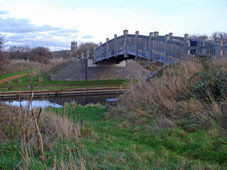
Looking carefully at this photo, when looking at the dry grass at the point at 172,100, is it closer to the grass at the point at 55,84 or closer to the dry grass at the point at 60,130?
the dry grass at the point at 60,130

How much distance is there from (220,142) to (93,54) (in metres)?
27.8

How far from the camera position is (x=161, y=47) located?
51.8 feet

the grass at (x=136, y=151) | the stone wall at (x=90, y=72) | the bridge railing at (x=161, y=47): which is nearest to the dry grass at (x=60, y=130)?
the grass at (x=136, y=151)

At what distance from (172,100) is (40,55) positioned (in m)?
47.1

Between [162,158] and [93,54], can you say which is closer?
[162,158]

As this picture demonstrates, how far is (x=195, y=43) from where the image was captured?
12883 millimetres

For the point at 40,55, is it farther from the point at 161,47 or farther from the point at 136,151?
the point at 136,151

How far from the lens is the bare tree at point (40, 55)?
5062cm

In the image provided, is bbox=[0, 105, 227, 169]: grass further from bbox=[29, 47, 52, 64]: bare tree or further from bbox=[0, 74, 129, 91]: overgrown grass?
bbox=[29, 47, 52, 64]: bare tree

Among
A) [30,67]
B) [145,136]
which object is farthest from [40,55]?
[145,136]

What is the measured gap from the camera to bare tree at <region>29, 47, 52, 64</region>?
50.6 m

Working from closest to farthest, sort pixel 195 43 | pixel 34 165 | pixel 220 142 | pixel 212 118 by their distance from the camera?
1. pixel 34 165
2. pixel 220 142
3. pixel 212 118
4. pixel 195 43

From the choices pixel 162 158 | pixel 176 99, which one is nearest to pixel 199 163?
pixel 162 158

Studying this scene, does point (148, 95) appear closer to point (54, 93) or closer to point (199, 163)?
point (199, 163)
